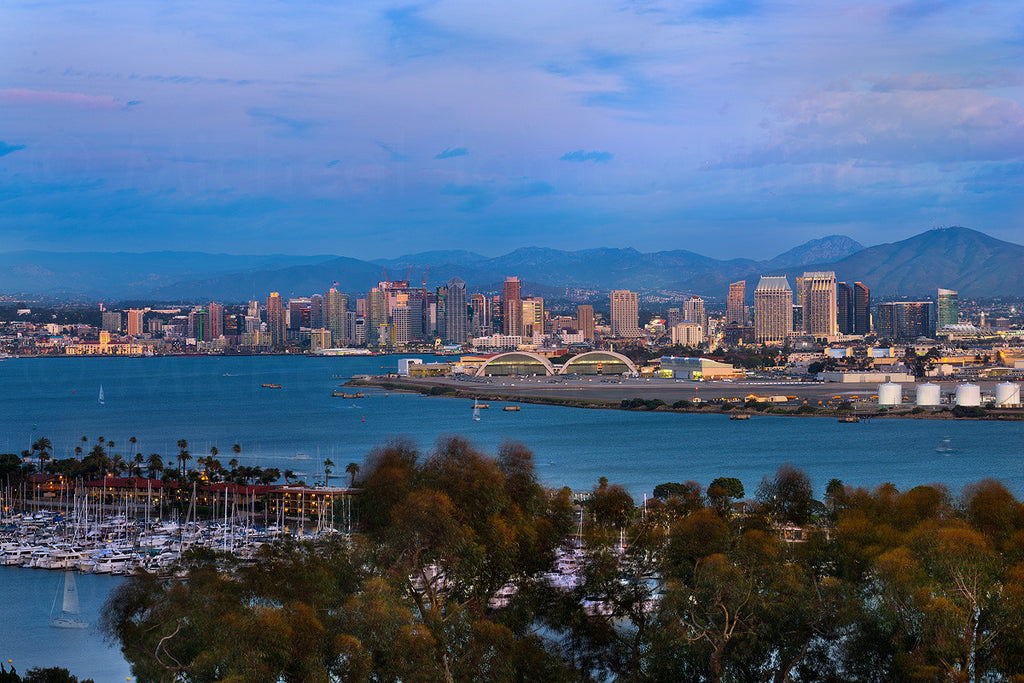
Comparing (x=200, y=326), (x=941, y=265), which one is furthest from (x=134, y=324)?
(x=941, y=265)

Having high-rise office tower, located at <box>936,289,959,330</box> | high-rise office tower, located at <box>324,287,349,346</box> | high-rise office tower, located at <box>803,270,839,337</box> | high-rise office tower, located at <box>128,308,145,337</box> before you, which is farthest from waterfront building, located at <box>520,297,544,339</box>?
high-rise office tower, located at <box>128,308,145,337</box>

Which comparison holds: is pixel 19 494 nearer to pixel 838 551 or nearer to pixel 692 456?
pixel 692 456

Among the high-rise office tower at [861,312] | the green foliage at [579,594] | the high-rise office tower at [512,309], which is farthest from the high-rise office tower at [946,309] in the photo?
the green foliage at [579,594]

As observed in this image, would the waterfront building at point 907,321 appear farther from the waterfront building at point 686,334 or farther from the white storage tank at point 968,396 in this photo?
the white storage tank at point 968,396

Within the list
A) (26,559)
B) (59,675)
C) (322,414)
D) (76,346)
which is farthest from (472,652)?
(76,346)

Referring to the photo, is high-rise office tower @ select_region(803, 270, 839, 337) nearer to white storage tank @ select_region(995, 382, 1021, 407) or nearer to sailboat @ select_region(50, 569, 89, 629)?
white storage tank @ select_region(995, 382, 1021, 407)
